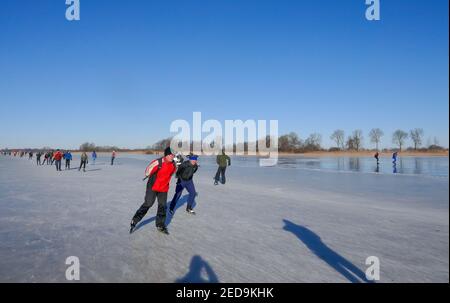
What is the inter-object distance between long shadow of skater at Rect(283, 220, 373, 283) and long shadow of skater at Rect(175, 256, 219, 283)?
1419 millimetres

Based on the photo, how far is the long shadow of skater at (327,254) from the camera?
3006 mm

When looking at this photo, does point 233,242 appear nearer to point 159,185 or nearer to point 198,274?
point 198,274

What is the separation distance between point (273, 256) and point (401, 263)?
1.50 metres

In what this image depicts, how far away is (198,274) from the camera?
3037 millimetres

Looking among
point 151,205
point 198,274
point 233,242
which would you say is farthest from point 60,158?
point 198,274

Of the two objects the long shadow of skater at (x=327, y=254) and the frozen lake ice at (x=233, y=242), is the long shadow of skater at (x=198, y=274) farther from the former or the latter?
the long shadow of skater at (x=327, y=254)

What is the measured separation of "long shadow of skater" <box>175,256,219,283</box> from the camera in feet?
9.57

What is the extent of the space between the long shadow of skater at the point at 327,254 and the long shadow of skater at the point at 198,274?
1.42 metres

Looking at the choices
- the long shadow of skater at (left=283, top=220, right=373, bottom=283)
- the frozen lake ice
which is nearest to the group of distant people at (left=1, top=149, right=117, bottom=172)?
the frozen lake ice

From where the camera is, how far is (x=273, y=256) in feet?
11.5

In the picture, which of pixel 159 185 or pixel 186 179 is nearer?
pixel 159 185

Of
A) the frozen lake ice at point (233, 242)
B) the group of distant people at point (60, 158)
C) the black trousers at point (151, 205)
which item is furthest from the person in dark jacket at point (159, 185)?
the group of distant people at point (60, 158)

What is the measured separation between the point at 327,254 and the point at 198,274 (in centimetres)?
171
